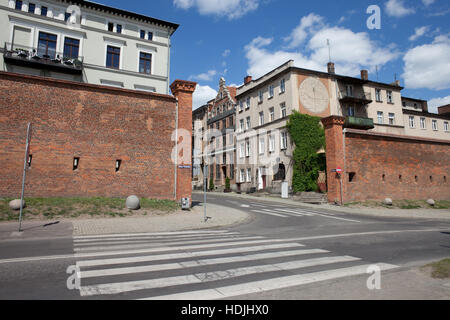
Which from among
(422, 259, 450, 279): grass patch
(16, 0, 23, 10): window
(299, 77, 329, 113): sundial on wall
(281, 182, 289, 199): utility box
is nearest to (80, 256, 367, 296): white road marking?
(422, 259, 450, 279): grass patch

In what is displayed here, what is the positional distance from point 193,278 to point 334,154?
19959 millimetres

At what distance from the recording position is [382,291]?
13.6ft

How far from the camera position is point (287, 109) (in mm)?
32688

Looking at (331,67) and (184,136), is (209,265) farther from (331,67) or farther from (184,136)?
(331,67)

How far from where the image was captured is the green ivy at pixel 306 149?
29125 millimetres

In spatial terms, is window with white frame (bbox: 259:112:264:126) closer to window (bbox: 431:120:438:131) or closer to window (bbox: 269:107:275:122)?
window (bbox: 269:107:275:122)

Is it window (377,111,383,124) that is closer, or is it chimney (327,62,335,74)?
chimney (327,62,335,74)

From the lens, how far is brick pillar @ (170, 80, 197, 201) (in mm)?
17609

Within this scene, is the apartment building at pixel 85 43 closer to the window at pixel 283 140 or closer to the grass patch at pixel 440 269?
the window at pixel 283 140

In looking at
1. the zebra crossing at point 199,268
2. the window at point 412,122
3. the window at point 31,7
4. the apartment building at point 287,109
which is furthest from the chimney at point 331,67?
the window at point 31,7

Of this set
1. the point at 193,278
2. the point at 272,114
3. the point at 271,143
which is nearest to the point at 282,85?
the point at 272,114

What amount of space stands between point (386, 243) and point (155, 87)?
30.9 metres

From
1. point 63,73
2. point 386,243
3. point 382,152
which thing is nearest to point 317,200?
point 382,152
